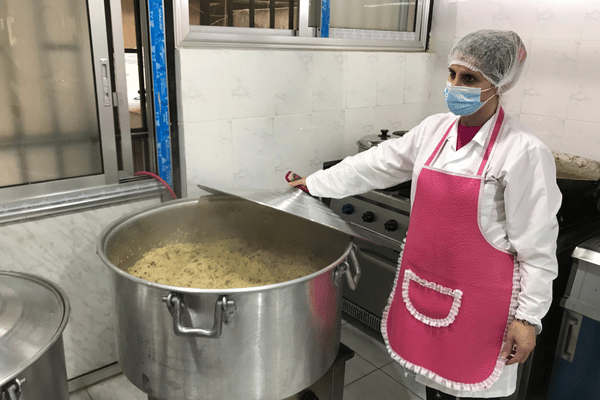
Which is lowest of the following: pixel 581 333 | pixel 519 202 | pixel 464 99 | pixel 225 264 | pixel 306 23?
pixel 581 333

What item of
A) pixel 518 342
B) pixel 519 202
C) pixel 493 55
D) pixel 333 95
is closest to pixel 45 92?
pixel 333 95

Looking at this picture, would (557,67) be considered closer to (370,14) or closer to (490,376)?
(370,14)

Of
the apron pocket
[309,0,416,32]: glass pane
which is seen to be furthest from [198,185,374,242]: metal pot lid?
[309,0,416,32]: glass pane

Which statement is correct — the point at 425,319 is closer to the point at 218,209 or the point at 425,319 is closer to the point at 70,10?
the point at 218,209

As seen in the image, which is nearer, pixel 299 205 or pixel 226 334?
pixel 226 334

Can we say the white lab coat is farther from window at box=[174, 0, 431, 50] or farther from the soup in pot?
window at box=[174, 0, 431, 50]

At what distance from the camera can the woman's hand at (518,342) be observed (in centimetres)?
122

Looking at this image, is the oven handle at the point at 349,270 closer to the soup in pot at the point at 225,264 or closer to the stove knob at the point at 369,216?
the soup in pot at the point at 225,264

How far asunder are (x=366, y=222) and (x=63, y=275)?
124 centimetres

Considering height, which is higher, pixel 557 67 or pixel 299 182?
pixel 557 67

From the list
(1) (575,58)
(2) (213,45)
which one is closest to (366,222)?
(2) (213,45)

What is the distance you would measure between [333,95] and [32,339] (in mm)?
1621

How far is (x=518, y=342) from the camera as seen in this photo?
1234mm

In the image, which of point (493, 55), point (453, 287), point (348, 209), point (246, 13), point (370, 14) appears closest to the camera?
point (493, 55)
